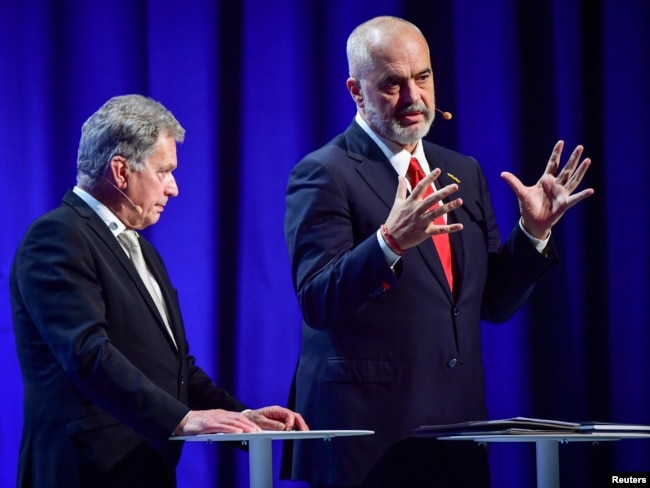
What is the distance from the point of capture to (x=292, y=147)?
3.75 meters

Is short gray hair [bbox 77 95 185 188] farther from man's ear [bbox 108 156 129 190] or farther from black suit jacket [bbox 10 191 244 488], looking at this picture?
black suit jacket [bbox 10 191 244 488]

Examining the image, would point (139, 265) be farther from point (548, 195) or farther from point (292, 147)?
point (292, 147)

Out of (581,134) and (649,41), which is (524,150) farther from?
(649,41)

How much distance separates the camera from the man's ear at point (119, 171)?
2.62 metres

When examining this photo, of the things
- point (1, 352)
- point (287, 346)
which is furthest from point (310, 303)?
point (1, 352)

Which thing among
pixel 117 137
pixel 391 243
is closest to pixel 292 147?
pixel 117 137

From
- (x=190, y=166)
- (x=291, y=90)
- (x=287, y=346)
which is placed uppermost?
(x=291, y=90)

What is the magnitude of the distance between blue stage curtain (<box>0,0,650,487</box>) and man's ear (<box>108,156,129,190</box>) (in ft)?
3.42

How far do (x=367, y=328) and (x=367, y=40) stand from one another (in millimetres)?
768

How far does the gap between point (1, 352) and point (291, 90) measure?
4.27 ft

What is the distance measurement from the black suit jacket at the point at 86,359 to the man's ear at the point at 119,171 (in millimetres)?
109

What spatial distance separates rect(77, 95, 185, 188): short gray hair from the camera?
104 inches

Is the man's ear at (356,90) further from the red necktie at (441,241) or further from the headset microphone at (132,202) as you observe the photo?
the headset microphone at (132,202)

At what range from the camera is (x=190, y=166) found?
3697 millimetres
